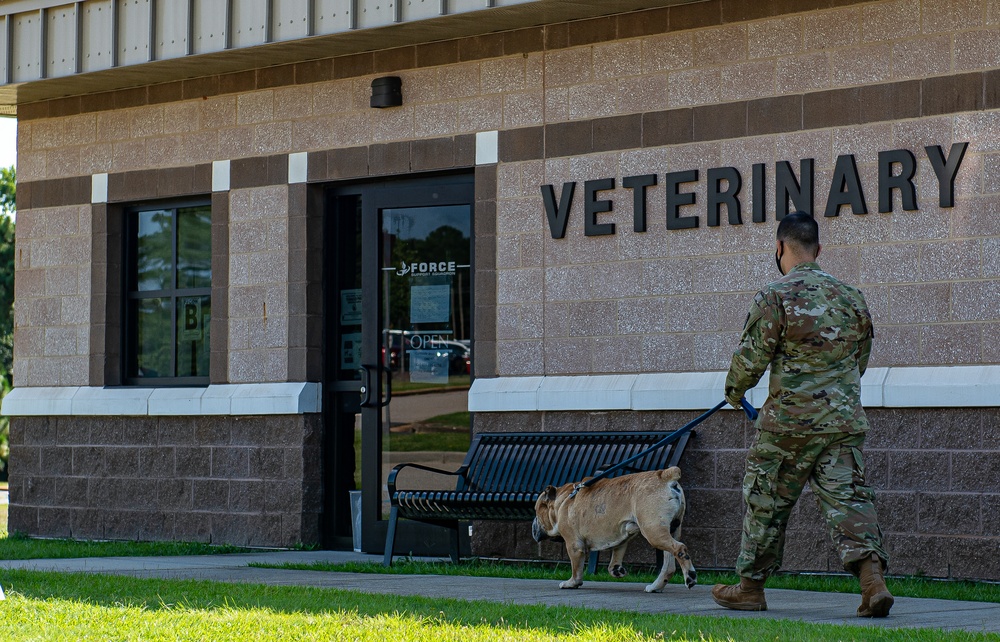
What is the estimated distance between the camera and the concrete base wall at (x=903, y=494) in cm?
880

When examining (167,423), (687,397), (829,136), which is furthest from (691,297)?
(167,423)

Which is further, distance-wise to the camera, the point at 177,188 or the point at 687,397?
the point at 177,188

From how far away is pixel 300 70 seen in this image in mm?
12172

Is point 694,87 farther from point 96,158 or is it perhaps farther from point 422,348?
point 96,158

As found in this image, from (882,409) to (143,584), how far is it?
180 inches

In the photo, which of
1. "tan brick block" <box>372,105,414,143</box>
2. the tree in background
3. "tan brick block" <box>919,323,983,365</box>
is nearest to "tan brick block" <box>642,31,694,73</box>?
"tan brick block" <box>372,105,414,143</box>

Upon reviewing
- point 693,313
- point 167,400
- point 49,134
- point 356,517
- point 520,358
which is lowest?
point 356,517

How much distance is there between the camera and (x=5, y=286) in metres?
40.9

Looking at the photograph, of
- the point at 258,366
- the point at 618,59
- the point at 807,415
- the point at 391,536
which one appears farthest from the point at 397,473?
the point at 807,415

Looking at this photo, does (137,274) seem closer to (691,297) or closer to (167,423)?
Answer: (167,423)

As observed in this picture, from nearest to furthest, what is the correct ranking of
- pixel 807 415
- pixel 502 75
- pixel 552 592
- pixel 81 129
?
1. pixel 807 415
2. pixel 552 592
3. pixel 502 75
4. pixel 81 129

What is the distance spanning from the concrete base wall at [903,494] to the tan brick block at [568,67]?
2512 mm

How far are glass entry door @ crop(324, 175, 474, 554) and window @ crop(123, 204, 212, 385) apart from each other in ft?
5.17

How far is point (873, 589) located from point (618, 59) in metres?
4.83
